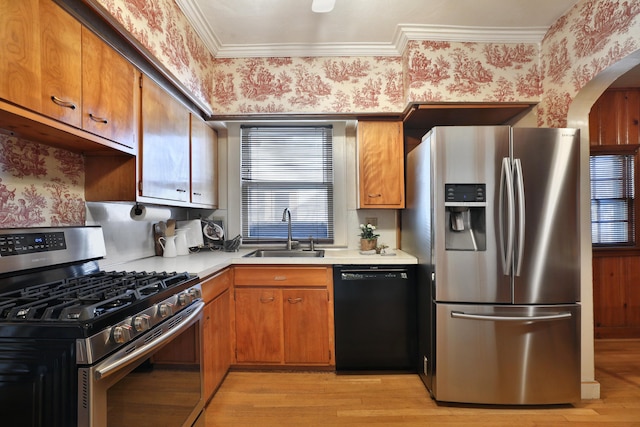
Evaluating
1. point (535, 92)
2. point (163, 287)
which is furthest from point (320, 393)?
point (535, 92)

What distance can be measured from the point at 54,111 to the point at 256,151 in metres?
1.90

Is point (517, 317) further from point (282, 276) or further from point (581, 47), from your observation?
point (581, 47)

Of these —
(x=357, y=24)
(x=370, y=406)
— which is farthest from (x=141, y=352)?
(x=357, y=24)

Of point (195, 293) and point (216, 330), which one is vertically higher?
point (195, 293)

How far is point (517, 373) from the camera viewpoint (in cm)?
187

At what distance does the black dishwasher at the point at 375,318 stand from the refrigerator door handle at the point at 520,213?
0.69 meters

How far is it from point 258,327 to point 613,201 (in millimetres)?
3711

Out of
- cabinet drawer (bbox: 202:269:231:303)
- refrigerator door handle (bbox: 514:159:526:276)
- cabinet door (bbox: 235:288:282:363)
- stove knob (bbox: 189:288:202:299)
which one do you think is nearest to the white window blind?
refrigerator door handle (bbox: 514:159:526:276)

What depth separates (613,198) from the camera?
3076 millimetres

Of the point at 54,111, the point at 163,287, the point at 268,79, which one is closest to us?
the point at 54,111

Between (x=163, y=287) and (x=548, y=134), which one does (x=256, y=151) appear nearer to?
(x=163, y=287)

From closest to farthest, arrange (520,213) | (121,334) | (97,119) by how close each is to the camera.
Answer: (121,334)
(97,119)
(520,213)

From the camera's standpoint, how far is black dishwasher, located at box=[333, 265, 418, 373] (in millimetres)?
2271

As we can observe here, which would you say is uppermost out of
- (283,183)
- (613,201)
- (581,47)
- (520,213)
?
(581,47)
